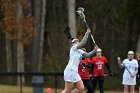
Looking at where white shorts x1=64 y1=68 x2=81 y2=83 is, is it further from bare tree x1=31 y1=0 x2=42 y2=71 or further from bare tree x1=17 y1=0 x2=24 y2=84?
bare tree x1=31 y1=0 x2=42 y2=71

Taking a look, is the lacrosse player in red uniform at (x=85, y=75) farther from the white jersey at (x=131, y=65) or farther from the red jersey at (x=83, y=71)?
the white jersey at (x=131, y=65)

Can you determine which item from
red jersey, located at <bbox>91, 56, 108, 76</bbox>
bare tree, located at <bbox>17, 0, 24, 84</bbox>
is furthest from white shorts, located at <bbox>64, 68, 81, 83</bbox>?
bare tree, located at <bbox>17, 0, 24, 84</bbox>

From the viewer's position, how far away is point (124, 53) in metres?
36.2

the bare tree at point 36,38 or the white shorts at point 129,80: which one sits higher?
the bare tree at point 36,38

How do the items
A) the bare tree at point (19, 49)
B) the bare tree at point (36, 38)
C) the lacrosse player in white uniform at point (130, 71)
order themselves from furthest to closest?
the bare tree at point (36, 38) < the bare tree at point (19, 49) < the lacrosse player in white uniform at point (130, 71)

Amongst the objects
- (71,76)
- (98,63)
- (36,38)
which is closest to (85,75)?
(98,63)

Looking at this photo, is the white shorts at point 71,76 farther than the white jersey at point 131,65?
No

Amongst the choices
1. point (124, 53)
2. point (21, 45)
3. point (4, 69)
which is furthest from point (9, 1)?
point (124, 53)

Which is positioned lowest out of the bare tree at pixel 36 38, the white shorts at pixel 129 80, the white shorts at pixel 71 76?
the white shorts at pixel 129 80

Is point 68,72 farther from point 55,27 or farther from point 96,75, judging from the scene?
Answer: point 55,27

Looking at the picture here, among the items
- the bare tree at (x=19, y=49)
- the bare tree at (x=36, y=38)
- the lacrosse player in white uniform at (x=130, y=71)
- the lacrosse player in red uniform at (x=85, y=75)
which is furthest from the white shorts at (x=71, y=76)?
the bare tree at (x=36, y=38)

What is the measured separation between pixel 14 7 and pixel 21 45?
8.39 ft

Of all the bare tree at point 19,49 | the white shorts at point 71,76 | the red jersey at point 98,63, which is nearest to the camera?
the white shorts at point 71,76

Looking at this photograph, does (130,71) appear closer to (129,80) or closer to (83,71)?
(129,80)
